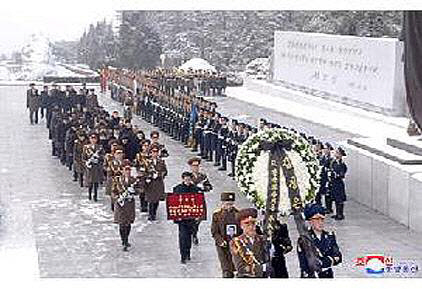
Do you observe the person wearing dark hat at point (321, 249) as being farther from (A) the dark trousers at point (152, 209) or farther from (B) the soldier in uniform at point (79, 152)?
(B) the soldier in uniform at point (79, 152)

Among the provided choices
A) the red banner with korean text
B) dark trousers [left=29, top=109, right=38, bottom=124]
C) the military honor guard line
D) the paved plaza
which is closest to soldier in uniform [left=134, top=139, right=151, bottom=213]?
the military honor guard line

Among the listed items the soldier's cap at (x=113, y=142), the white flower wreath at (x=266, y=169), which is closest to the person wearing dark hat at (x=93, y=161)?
the soldier's cap at (x=113, y=142)

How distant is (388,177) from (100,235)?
10.1ft

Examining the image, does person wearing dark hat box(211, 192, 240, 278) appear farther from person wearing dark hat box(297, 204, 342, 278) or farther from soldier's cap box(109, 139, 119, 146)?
soldier's cap box(109, 139, 119, 146)

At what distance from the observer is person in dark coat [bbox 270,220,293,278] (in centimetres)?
649

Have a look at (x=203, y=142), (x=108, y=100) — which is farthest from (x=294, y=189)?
(x=108, y=100)

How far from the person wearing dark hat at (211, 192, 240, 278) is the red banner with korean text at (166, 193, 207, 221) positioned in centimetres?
87

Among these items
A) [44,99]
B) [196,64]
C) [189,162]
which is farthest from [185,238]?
[196,64]

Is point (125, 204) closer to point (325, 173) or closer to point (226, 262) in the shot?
point (226, 262)

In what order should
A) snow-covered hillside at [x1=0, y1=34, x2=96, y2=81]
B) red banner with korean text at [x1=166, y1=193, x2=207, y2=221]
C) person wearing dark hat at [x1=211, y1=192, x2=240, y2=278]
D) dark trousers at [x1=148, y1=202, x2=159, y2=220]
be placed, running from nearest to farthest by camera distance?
1. person wearing dark hat at [x1=211, y1=192, x2=240, y2=278]
2. red banner with korean text at [x1=166, y1=193, x2=207, y2=221]
3. dark trousers at [x1=148, y1=202, x2=159, y2=220]
4. snow-covered hillside at [x1=0, y1=34, x2=96, y2=81]

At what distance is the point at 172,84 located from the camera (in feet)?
54.1

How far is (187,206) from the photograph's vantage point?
25.5 feet

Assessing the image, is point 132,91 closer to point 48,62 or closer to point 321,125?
point 48,62

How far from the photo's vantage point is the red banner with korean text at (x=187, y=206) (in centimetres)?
Result: 777
